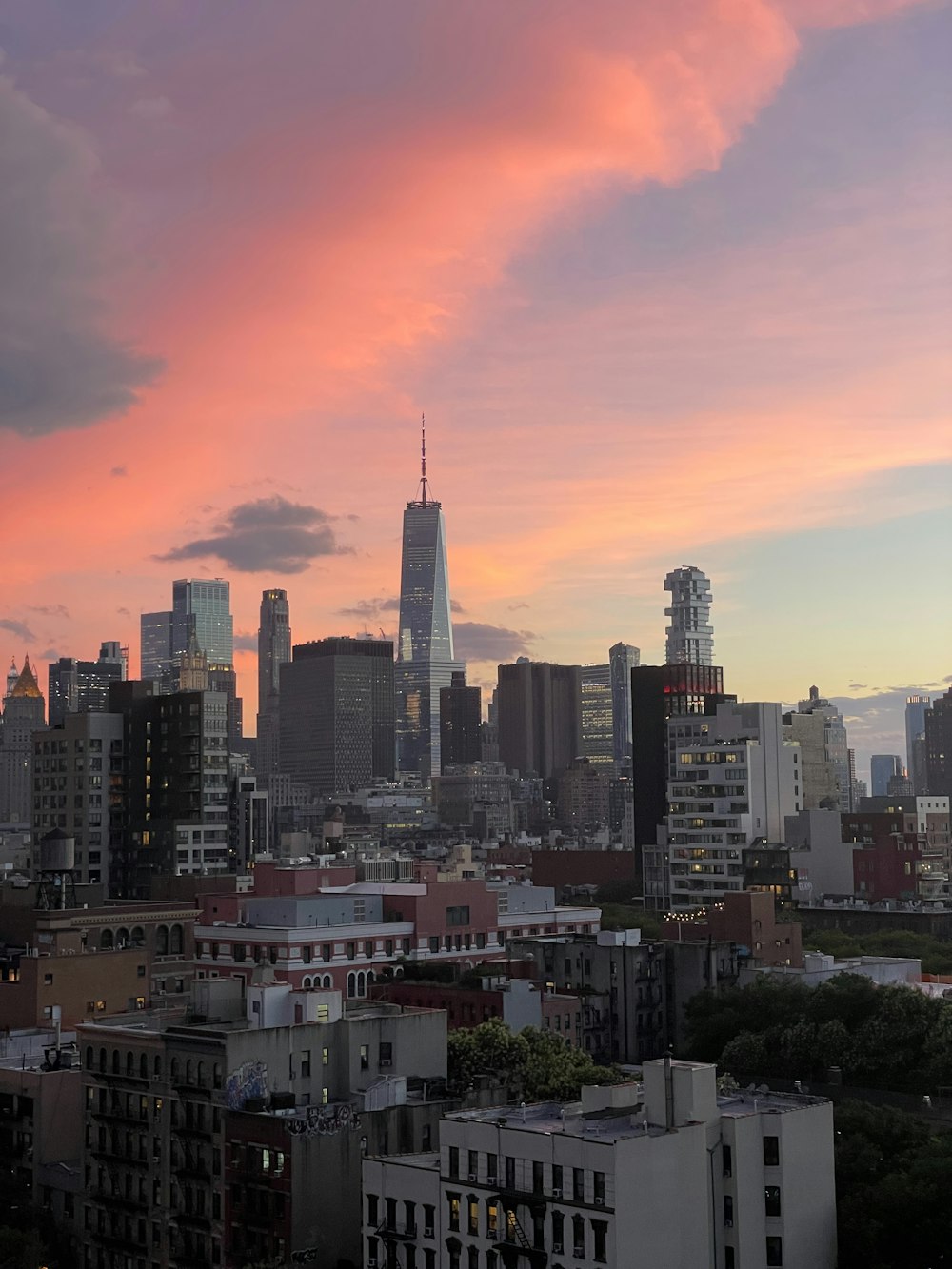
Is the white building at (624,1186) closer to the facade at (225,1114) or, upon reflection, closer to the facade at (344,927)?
the facade at (225,1114)

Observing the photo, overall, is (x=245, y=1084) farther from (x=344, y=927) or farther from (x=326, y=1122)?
(x=344, y=927)

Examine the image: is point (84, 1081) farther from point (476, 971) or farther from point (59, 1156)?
point (476, 971)

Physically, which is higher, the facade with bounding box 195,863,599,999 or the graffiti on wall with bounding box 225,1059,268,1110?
the facade with bounding box 195,863,599,999

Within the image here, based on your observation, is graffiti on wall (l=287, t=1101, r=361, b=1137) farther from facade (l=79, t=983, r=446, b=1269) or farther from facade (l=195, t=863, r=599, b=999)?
facade (l=195, t=863, r=599, b=999)

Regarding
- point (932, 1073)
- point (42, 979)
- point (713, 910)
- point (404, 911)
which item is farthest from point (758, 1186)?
point (713, 910)

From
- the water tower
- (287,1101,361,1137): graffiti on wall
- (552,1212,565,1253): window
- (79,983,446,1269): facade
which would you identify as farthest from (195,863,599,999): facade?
(552,1212,565,1253): window
